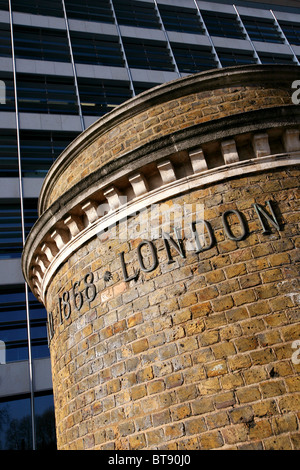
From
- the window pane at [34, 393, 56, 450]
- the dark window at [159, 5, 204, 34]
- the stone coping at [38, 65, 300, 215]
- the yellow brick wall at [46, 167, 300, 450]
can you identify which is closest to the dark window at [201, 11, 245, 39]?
the dark window at [159, 5, 204, 34]

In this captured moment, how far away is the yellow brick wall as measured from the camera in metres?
3.36

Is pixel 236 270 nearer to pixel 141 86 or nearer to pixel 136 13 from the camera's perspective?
pixel 141 86

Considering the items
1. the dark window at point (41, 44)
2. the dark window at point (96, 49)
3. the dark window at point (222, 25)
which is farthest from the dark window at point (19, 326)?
the dark window at point (222, 25)

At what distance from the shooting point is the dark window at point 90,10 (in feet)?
82.1

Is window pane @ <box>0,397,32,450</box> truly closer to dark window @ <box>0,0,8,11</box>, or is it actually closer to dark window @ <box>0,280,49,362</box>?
dark window @ <box>0,280,49,362</box>

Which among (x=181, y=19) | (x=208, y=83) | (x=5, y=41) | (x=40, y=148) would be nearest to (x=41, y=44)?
(x=5, y=41)

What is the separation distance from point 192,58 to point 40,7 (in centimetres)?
1108

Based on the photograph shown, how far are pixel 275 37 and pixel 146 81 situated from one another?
14.0 meters

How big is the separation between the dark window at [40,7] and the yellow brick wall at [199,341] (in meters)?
25.5

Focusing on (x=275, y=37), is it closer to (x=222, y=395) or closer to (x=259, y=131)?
(x=259, y=131)

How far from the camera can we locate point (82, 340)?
467 centimetres

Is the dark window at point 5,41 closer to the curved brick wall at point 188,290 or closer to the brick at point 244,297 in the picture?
the curved brick wall at point 188,290

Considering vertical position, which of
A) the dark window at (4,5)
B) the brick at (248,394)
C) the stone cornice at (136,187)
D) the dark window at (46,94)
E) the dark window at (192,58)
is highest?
the dark window at (4,5)

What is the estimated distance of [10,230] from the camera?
16.5m
